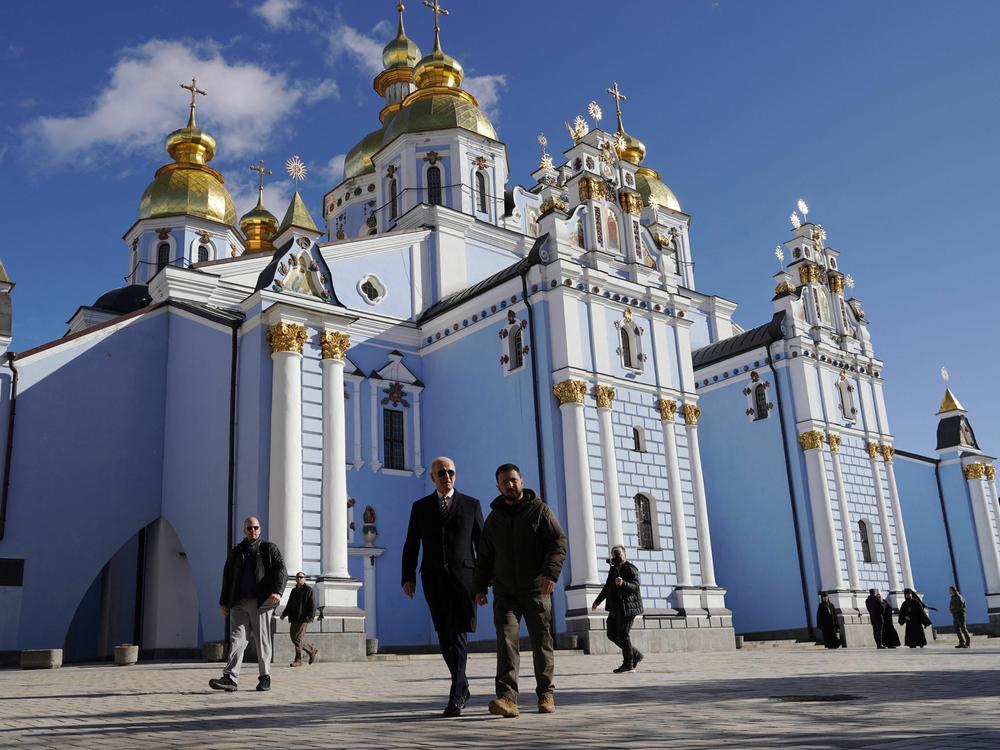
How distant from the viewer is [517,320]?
2275 cm

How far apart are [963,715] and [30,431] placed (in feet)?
59.7

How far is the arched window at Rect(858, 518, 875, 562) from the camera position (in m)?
28.0

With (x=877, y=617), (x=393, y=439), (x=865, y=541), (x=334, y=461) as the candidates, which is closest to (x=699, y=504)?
(x=877, y=617)

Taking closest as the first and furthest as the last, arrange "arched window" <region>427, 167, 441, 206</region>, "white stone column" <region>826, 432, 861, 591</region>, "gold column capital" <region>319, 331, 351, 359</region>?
"gold column capital" <region>319, 331, 351, 359</region> → "white stone column" <region>826, 432, 861, 591</region> → "arched window" <region>427, 167, 441, 206</region>

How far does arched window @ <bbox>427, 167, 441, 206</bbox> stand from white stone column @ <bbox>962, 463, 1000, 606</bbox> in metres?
19.9

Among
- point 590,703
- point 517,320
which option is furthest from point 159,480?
point 590,703

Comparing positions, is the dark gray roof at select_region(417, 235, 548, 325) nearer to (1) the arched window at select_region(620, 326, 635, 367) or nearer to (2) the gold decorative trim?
(1) the arched window at select_region(620, 326, 635, 367)

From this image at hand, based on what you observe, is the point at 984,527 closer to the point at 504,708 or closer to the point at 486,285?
the point at 486,285

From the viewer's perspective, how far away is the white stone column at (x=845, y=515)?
26.9m

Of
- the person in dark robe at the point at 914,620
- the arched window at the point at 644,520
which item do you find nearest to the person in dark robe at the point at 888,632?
the person in dark robe at the point at 914,620

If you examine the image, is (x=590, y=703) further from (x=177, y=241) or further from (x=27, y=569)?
(x=177, y=241)

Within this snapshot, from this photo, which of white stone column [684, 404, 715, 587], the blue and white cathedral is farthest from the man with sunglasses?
white stone column [684, 404, 715, 587]

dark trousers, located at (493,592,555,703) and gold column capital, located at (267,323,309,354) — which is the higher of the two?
gold column capital, located at (267,323,309,354)

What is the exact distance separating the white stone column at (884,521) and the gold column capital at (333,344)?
17.2 meters
